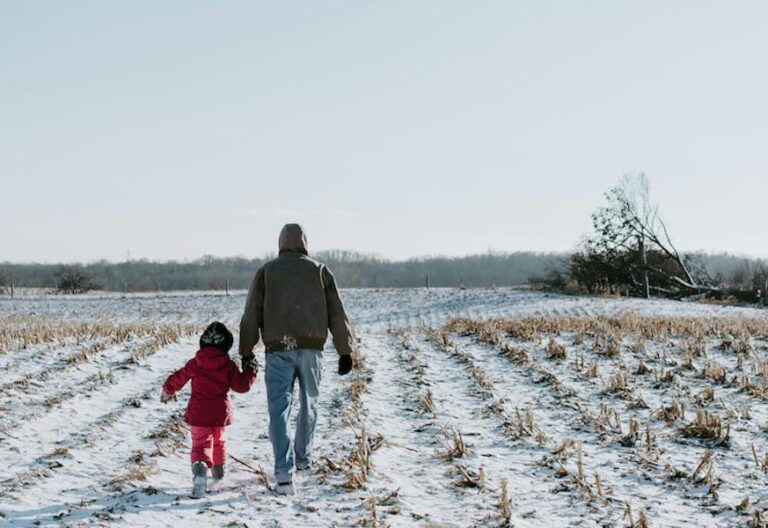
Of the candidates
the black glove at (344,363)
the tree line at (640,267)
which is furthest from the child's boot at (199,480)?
the tree line at (640,267)

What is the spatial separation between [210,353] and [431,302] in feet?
88.9

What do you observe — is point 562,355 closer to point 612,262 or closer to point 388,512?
point 388,512

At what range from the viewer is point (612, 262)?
1506 inches

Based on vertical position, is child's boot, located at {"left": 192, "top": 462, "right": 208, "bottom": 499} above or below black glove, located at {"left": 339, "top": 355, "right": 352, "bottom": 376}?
below

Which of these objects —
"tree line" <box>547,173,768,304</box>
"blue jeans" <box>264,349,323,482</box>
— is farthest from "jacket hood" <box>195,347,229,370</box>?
"tree line" <box>547,173,768,304</box>

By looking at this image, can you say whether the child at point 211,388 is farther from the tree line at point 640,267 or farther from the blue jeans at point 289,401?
the tree line at point 640,267

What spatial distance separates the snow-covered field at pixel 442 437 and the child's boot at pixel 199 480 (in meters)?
0.11

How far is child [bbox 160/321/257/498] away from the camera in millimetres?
5750

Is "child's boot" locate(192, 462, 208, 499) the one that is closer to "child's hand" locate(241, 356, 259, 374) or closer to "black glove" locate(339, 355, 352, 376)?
"child's hand" locate(241, 356, 259, 374)

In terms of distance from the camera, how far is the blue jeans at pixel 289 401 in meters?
5.67

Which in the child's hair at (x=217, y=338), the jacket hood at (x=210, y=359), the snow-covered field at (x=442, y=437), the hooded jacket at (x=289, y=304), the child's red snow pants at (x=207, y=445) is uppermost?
the hooded jacket at (x=289, y=304)

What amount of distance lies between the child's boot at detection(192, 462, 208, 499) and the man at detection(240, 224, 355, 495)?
619 mm

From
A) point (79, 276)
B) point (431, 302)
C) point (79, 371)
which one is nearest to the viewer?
point (79, 371)

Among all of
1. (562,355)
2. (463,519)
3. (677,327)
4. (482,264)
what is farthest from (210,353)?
(482,264)
